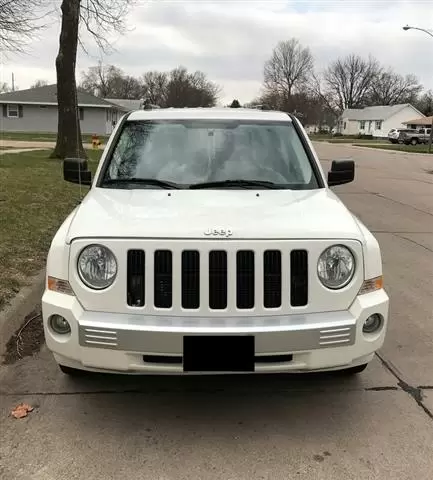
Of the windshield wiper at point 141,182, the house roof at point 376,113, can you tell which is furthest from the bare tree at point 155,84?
the windshield wiper at point 141,182

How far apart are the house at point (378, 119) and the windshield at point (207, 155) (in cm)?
9143

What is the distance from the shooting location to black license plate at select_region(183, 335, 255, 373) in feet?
10.0

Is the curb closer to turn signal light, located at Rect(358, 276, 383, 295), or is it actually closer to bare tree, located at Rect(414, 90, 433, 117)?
turn signal light, located at Rect(358, 276, 383, 295)

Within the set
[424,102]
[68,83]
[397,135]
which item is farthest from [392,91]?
[68,83]

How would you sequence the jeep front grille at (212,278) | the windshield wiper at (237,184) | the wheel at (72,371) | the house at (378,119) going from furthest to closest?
1. the house at (378,119)
2. the windshield wiper at (237,184)
3. the wheel at (72,371)
4. the jeep front grille at (212,278)

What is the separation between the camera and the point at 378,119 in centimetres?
9238

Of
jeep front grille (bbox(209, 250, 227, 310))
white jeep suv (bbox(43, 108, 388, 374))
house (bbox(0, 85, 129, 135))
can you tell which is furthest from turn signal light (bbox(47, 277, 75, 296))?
house (bbox(0, 85, 129, 135))

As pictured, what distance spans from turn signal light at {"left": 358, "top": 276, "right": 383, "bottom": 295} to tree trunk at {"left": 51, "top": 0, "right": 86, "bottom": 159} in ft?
55.9

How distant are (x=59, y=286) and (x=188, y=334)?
2.63 ft

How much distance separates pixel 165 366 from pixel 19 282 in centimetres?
298

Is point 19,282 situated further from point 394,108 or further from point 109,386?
point 394,108

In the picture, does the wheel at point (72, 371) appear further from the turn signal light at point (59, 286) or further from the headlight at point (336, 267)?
the headlight at point (336, 267)

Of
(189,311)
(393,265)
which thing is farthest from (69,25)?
(189,311)

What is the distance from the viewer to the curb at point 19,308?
4605 mm
